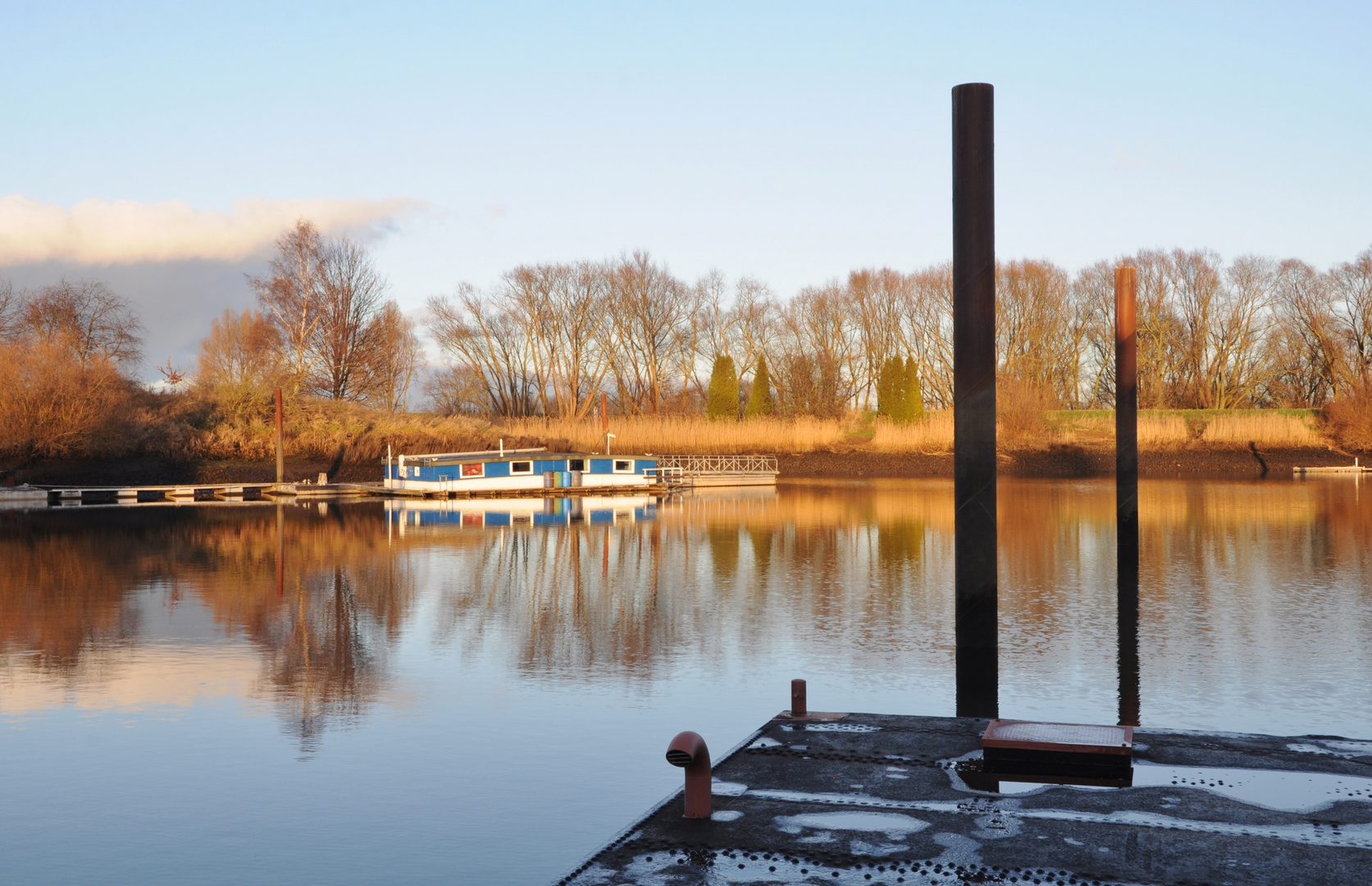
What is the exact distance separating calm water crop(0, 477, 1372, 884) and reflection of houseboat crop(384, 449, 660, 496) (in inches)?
758

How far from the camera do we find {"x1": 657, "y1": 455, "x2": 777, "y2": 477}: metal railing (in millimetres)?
53119

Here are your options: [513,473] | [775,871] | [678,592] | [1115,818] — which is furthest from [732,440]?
[775,871]

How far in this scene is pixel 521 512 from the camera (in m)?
35.5

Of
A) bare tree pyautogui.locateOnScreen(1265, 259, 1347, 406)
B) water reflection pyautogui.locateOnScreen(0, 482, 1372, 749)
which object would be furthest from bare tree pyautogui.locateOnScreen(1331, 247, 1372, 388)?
water reflection pyautogui.locateOnScreen(0, 482, 1372, 749)

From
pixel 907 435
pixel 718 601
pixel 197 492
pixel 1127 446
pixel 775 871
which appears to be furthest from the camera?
pixel 907 435

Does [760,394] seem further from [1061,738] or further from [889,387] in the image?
[1061,738]

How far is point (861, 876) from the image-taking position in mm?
5027

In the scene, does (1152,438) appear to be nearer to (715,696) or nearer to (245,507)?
(245,507)

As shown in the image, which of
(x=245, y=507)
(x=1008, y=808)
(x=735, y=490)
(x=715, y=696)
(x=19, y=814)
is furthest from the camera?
(x=735, y=490)

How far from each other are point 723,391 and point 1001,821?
57815 mm

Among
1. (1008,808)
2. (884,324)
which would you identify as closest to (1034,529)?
(1008,808)

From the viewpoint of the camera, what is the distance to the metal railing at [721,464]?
2091 inches

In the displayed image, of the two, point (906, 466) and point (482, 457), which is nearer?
point (482, 457)

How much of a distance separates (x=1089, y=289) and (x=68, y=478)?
54.7 metres
